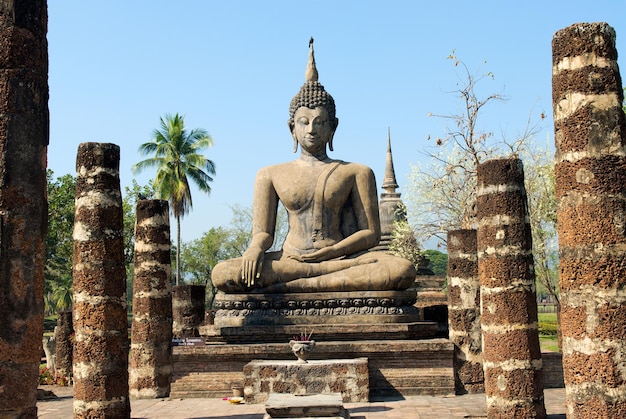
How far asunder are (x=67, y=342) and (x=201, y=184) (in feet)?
70.5

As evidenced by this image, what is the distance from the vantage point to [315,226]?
14.8 m

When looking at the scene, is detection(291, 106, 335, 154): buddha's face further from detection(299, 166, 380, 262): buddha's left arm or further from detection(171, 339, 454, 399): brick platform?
detection(171, 339, 454, 399): brick platform

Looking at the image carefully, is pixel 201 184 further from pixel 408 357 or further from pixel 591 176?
pixel 591 176

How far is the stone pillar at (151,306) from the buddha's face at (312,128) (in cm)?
296

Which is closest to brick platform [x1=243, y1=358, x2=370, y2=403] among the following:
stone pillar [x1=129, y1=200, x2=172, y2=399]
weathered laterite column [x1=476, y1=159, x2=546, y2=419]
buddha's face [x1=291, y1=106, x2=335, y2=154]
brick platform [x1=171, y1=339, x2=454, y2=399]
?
brick platform [x1=171, y1=339, x2=454, y2=399]

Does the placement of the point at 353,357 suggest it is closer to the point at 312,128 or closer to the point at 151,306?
the point at 151,306

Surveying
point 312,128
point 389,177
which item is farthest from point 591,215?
point 389,177

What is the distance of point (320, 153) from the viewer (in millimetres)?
15398

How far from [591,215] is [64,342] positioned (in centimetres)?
1482

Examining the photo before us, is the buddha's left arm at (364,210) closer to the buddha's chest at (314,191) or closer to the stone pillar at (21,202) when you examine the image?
the buddha's chest at (314,191)

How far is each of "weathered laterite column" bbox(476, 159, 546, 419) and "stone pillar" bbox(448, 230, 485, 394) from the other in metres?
3.19

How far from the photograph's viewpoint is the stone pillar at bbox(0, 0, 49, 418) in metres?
5.74

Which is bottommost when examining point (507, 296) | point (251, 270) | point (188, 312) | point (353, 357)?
point (353, 357)

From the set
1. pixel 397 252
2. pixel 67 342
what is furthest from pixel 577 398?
pixel 397 252
